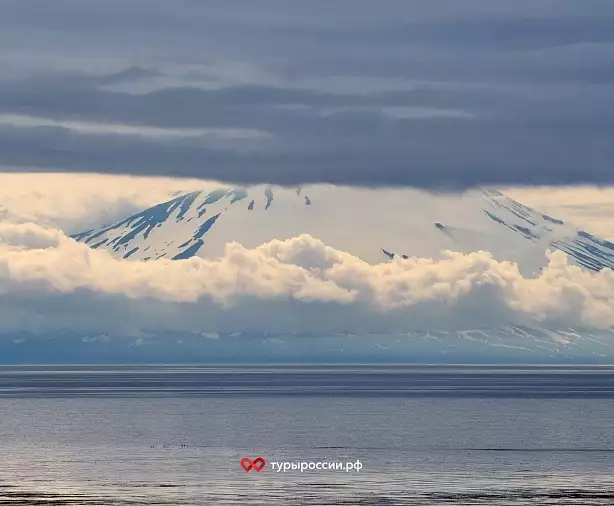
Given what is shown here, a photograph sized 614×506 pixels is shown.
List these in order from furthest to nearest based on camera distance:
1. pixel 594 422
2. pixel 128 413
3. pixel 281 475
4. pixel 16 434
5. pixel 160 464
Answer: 1. pixel 128 413
2. pixel 594 422
3. pixel 16 434
4. pixel 160 464
5. pixel 281 475

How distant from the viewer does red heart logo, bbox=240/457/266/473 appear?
104 m

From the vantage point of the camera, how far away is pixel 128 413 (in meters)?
190

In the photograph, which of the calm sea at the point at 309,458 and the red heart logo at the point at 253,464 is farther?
the red heart logo at the point at 253,464

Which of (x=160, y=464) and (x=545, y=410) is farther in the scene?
(x=545, y=410)

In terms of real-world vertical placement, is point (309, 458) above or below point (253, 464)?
above

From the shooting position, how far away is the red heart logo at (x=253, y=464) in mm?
103575

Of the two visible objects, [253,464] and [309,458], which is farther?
[309,458]

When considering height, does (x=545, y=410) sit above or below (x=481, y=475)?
above

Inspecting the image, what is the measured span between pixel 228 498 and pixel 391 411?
113 metres

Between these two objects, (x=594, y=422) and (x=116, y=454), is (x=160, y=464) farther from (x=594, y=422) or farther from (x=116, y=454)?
(x=594, y=422)

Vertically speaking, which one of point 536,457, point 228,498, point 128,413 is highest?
point 128,413

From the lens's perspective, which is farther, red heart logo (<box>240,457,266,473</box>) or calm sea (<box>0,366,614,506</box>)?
red heart logo (<box>240,457,266,473</box>)

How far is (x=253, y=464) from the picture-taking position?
107 meters

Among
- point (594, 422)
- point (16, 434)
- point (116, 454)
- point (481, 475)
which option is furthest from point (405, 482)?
point (594, 422)
